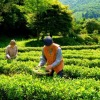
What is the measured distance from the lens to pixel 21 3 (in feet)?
205

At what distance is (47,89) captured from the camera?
36.4 feet

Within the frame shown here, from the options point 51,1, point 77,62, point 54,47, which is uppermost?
point 51,1

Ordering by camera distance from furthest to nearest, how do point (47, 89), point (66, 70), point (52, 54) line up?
point (66, 70), point (52, 54), point (47, 89)

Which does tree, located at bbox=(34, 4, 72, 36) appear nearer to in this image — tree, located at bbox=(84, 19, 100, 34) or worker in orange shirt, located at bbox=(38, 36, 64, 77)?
tree, located at bbox=(84, 19, 100, 34)

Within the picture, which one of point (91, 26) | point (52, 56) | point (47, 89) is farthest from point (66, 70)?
point (91, 26)

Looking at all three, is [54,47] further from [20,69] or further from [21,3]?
[21,3]

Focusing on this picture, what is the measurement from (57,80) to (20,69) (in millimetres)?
5029

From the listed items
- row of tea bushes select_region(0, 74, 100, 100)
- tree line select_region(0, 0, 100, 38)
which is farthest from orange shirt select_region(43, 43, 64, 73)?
tree line select_region(0, 0, 100, 38)

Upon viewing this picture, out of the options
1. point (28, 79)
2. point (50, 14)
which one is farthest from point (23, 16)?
point (28, 79)

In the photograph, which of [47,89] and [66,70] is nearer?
[47,89]

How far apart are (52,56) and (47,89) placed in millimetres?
1858

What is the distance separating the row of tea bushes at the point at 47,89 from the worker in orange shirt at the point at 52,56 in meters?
0.49

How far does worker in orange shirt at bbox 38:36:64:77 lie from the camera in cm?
1234

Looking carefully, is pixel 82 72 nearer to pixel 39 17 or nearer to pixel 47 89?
pixel 47 89
